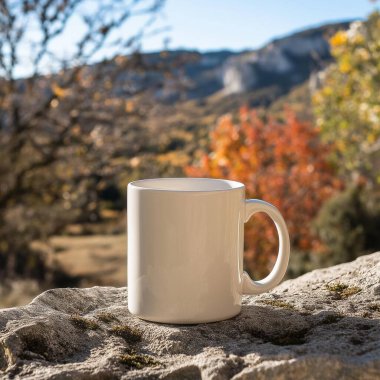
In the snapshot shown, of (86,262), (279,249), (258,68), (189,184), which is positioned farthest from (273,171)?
(258,68)

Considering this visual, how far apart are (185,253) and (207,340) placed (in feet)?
0.89

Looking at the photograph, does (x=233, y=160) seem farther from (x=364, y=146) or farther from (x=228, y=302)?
(x=228, y=302)

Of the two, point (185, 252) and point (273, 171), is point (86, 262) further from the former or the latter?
point (185, 252)

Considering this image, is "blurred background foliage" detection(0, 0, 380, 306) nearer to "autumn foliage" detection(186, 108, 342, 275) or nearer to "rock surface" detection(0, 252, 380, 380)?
"autumn foliage" detection(186, 108, 342, 275)

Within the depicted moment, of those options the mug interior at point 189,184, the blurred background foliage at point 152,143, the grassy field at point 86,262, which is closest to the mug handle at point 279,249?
the mug interior at point 189,184

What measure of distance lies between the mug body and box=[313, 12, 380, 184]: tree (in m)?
5.18

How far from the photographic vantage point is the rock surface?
4.32 feet

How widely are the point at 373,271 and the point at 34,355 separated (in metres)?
1.23

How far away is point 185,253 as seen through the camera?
5.52 feet

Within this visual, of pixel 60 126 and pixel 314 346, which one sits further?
pixel 60 126

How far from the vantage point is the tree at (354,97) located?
711 cm

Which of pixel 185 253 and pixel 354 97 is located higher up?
pixel 354 97

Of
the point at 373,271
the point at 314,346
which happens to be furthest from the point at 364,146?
the point at 314,346

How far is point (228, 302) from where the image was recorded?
1747mm
